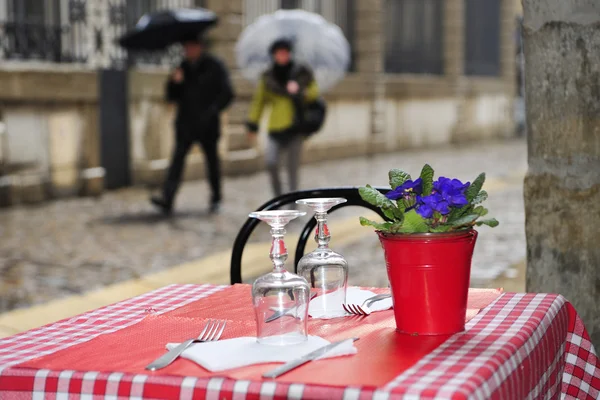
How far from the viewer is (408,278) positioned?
1.91m

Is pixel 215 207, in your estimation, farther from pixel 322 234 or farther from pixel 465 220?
pixel 465 220

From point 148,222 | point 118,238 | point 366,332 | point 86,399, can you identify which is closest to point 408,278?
point 366,332

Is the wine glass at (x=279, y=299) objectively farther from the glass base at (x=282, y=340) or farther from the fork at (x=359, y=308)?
the fork at (x=359, y=308)

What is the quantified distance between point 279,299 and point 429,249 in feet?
1.01

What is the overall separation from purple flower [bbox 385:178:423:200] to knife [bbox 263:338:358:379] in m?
0.31

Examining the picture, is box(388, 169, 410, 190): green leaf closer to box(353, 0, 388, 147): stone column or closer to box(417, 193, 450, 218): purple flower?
box(417, 193, 450, 218): purple flower

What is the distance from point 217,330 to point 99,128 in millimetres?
11282

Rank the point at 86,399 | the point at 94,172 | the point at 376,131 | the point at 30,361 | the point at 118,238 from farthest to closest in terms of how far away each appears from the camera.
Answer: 1. the point at 376,131
2. the point at 94,172
3. the point at 118,238
4. the point at 30,361
5. the point at 86,399

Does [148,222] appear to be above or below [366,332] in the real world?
below

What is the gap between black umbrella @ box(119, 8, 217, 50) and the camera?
35.0 feet

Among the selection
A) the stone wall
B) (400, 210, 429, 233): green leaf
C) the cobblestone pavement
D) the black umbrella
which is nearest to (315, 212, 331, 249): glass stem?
(400, 210, 429, 233): green leaf

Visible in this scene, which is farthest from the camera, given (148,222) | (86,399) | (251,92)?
(251,92)

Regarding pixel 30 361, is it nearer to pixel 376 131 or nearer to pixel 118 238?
pixel 118 238

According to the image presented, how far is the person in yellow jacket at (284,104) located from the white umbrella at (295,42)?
0.63 m
